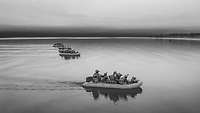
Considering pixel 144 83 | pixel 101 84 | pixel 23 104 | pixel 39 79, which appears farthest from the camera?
pixel 39 79

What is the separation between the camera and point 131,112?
1238 inches

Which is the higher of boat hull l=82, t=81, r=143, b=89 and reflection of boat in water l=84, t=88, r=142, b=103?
boat hull l=82, t=81, r=143, b=89

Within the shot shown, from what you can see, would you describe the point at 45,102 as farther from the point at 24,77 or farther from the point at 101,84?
the point at 24,77

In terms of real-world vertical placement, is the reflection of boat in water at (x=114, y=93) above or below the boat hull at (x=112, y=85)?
below

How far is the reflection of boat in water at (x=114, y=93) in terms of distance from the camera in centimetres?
3906

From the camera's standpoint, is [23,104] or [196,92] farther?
[196,92]

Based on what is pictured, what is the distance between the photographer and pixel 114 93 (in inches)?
1625

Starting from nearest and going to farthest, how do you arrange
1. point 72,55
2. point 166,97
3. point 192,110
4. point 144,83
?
point 192,110
point 166,97
point 144,83
point 72,55

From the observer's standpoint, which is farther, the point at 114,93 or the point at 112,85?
the point at 112,85

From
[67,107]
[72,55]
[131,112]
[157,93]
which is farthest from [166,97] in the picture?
[72,55]

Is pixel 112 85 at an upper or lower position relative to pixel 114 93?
upper

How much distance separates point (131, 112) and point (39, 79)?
2869 centimetres

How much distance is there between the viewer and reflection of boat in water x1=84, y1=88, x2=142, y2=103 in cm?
3906

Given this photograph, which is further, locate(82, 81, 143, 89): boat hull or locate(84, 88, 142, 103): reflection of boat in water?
locate(82, 81, 143, 89): boat hull
